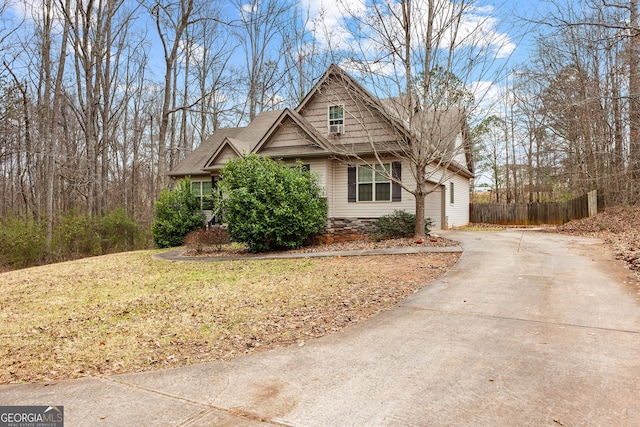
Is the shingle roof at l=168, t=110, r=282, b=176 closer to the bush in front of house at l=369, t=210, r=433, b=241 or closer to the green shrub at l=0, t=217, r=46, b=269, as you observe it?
the green shrub at l=0, t=217, r=46, b=269

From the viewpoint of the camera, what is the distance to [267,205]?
12.4m

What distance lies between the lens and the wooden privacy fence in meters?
20.8

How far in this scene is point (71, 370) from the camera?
379 cm

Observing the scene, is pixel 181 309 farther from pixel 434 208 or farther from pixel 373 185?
pixel 434 208

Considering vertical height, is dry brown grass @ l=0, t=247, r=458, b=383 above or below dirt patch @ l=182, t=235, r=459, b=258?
below

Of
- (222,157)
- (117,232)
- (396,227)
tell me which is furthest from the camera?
(117,232)

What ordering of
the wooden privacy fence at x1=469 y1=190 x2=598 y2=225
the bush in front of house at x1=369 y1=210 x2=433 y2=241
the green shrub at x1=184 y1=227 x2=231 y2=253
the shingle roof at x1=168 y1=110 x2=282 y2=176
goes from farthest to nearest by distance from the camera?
the wooden privacy fence at x1=469 y1=190 x2=598 y2=225, the shingle roof at x1=168 y1=110 x2=282 y2=176, the green shrub at x1=184 y1=227 x2=231 y2=253, the bush in front of house at x1=369 y1=210 x2=433 y2=241

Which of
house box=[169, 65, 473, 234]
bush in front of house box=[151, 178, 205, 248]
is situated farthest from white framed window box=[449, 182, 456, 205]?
bush in front of house box=[151, 178, 205, 248]

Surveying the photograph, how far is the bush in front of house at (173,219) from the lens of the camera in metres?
16.8

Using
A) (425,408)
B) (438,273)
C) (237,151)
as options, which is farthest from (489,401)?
(237,151)

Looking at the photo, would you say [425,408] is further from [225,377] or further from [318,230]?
[318,230]

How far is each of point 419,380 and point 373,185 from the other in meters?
11.7

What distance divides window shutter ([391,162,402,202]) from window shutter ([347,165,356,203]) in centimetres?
151

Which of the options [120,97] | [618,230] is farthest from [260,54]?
[618,230]
